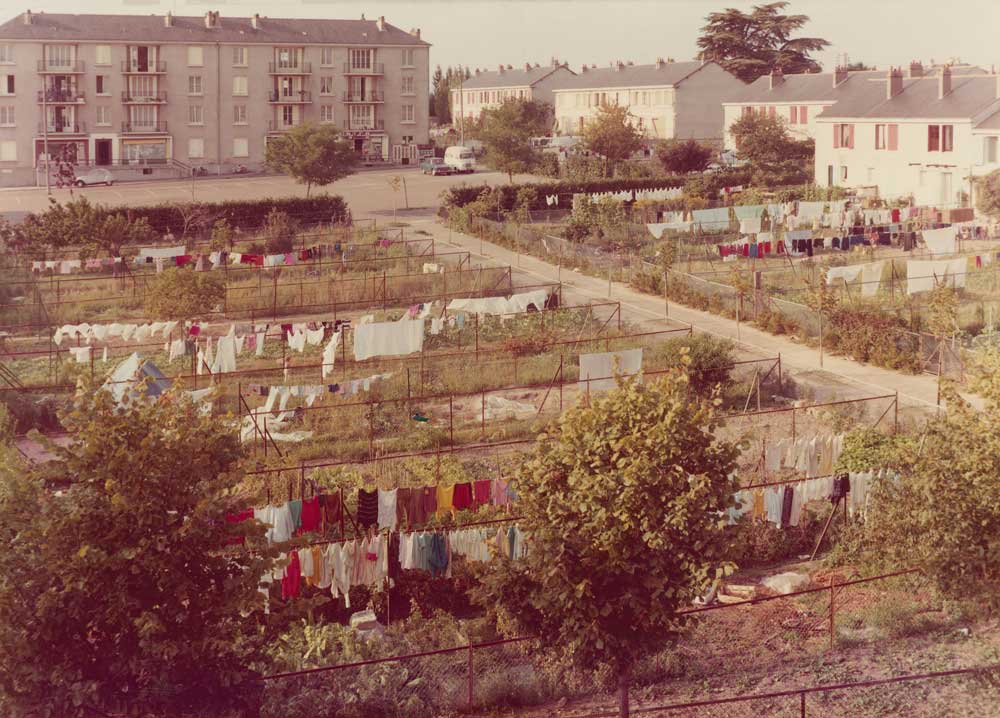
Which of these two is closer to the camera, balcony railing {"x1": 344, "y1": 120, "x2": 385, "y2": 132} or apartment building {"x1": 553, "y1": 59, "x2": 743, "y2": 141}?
balcony railing {"x1": 344, "y1": 120, "x2": 385, "y2": 132}

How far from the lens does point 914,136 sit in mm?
51750

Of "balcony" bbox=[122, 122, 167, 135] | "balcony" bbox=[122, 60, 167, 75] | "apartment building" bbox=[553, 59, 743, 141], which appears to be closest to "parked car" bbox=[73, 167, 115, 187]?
"balcony" bbox=[122, 122, 167, 135]

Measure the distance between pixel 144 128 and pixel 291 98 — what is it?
347 inches

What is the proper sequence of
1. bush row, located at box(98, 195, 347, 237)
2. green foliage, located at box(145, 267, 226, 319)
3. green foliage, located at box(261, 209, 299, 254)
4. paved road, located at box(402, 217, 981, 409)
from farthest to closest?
bush row, located at box(98, 195, 347, 237) → green foliage, located at box(261, 209, 299, 254) → green foliage, located at box(145, 267, 226, 319) → paved road, located at box(402, 217, 981, 409)

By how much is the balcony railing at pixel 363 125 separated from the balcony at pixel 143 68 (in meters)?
11.5

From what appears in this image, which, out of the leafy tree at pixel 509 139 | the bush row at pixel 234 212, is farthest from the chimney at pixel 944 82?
the bush row at pixel 234 212

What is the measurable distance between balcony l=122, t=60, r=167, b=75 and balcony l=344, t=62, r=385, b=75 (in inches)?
437

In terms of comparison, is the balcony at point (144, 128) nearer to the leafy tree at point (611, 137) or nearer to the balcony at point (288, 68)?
the balcony at point (288, 68)

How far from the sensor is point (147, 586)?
36.0 feet

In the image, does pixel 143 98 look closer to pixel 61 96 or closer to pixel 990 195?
pixel 61 96

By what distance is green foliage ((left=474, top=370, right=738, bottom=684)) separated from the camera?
1184 centimetres

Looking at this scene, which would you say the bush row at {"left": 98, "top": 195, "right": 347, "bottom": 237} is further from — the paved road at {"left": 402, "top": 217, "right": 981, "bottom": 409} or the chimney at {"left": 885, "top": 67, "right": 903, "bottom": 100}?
the chimney at {"left": 885, "top": 67, "right": 903, "bottom": 100}

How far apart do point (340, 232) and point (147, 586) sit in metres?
35.9

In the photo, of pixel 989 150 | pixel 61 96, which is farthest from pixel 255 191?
pixel 989 150
